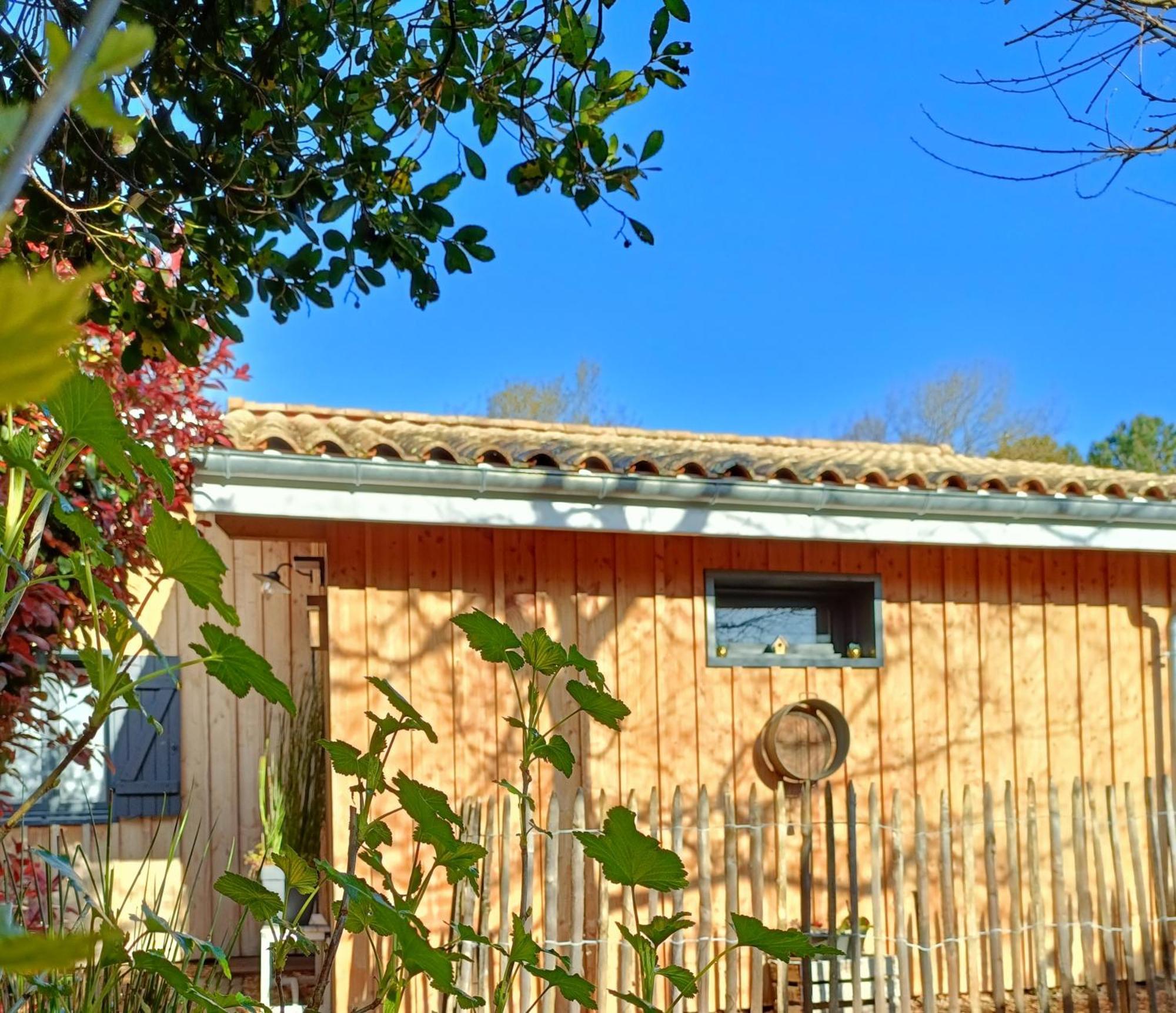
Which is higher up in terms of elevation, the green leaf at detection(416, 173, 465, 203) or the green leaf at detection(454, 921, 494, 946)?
the green leaf at detection(416, 173, 465, 203)

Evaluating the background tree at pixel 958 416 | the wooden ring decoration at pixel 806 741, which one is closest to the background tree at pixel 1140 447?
the background tree at pixel 958 416

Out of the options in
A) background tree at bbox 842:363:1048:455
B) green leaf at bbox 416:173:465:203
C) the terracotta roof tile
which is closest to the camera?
green leaf at bbox 416:173:465:203

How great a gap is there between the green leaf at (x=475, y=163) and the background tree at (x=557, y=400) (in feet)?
58.5

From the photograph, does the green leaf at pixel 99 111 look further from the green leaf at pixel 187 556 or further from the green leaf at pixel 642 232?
the green leaf at pixel 642 232

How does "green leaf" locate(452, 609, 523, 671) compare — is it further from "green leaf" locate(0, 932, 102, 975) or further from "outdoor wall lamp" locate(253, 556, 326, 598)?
"outdoor wall lamp" locate(253, 556, 326, 598)

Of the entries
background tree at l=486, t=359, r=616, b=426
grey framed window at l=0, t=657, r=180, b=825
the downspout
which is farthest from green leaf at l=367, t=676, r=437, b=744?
background tree at l=486, t=359, r=616, b=426

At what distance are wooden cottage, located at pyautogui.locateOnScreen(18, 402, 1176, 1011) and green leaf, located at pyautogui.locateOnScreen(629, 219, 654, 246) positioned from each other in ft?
7.45

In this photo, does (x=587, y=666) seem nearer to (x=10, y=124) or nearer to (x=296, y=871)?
(x=296, y=871)

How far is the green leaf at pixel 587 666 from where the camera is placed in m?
1.28

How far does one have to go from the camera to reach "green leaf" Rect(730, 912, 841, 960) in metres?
1.16

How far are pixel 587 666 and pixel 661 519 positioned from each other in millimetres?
4107

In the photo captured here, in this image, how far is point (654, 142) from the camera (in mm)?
2730

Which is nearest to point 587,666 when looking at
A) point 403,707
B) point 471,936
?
point 403,707

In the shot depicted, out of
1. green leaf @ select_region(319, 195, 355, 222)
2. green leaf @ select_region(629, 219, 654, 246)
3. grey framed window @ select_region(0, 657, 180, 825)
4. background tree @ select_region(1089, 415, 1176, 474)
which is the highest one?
background tree @ select_region(1089, 415, 1176, 474)
